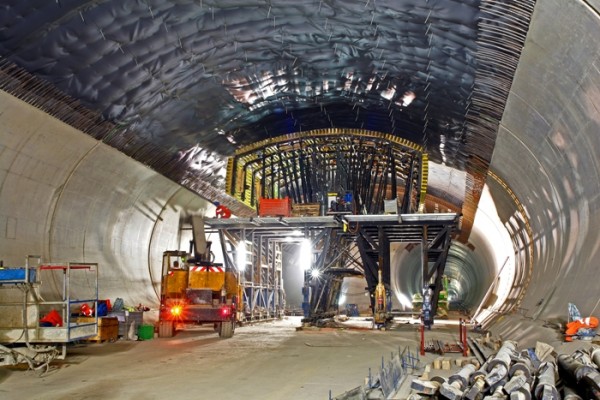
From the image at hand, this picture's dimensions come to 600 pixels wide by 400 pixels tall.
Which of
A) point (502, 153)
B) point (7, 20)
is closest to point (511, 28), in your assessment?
point (502, 153)

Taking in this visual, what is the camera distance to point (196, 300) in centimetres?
1495

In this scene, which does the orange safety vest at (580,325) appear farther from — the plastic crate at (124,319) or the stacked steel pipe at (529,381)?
the plastic crate at (124,319)

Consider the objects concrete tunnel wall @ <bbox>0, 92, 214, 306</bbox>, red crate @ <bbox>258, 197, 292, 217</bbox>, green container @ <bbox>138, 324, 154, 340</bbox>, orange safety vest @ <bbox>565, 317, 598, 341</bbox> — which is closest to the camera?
orange safety vest @ <bbox>565, 317, 598, 341</bbox>

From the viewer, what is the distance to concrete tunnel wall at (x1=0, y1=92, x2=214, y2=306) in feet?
36.0

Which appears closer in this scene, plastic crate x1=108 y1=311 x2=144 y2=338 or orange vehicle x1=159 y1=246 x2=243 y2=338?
plastic crate x1=108 y1=311 x2=144 y2=338

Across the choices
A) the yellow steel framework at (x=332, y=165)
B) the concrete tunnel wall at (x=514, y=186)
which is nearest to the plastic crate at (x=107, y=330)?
the concrete tunnel wall at (x=514, y=186)

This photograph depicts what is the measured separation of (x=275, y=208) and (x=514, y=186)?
7986mm

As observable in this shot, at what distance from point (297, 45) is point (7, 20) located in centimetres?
571

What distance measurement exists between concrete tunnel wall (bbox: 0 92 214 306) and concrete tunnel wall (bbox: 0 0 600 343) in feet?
0.10

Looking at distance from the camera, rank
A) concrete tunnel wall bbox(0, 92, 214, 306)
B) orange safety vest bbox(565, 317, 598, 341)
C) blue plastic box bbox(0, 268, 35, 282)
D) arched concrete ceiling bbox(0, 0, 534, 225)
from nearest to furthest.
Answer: orange safety vest bbox(565, 317, 598, 341) → blue plastic box bbox(0, 268, 35, 282) → arched concrete ceiling bbox(0, 0, 534, 225) → concrete tunnel wall bbox(0, 92, 214, 306)

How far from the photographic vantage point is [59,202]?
42.1 ft

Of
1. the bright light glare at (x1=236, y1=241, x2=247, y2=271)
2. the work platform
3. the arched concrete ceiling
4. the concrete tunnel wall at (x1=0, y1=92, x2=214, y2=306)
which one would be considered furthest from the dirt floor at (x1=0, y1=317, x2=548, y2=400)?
the bright light glare at (x1=236, y1=241, x2=247, y2=271)

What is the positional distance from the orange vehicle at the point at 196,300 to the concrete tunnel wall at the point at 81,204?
1632 millimetres

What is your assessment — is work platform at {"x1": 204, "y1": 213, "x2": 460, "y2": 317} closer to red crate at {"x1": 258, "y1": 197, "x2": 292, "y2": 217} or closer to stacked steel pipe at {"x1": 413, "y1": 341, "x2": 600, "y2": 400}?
red crate at {"x1": 258, "y1": 197, "x2": 292, "y2": 217}
